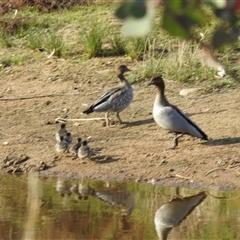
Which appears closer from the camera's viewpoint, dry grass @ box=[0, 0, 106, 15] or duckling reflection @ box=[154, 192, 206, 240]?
duckling reflection @ box=[154, 192, 206, 240]

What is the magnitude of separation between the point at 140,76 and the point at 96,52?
1.26 m

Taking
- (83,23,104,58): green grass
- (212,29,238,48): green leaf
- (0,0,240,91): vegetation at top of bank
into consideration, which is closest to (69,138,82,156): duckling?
(0,0,240,91): vegetation at top of bank

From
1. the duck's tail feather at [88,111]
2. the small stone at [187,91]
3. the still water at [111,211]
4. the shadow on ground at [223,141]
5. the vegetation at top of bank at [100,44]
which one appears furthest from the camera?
the vegetation at top of bank at [100,44]

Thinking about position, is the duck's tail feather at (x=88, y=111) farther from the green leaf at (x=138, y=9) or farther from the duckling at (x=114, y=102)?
the green leaf at (x=138, y=9)

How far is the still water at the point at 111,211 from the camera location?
24.5ft

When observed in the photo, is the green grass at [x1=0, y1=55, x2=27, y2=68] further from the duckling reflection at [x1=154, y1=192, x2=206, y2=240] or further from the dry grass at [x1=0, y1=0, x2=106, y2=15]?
the duckling reflection at [x1=154, y1=192, x2=206, y2=240]

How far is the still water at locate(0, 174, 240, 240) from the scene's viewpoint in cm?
746

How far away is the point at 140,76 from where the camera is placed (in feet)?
40.8

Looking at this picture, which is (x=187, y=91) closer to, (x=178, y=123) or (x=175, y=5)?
(x=178, y=123)

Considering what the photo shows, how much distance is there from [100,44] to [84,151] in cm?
394

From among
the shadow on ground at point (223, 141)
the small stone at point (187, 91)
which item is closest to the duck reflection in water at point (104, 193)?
the shadow on ground at point (223, 141)

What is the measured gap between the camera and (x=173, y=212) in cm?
812

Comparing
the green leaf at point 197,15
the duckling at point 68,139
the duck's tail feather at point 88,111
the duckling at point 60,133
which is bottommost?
the green leaf at point 197,15

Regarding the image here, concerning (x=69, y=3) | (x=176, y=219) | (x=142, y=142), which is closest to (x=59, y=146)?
(x=142, y=142)
